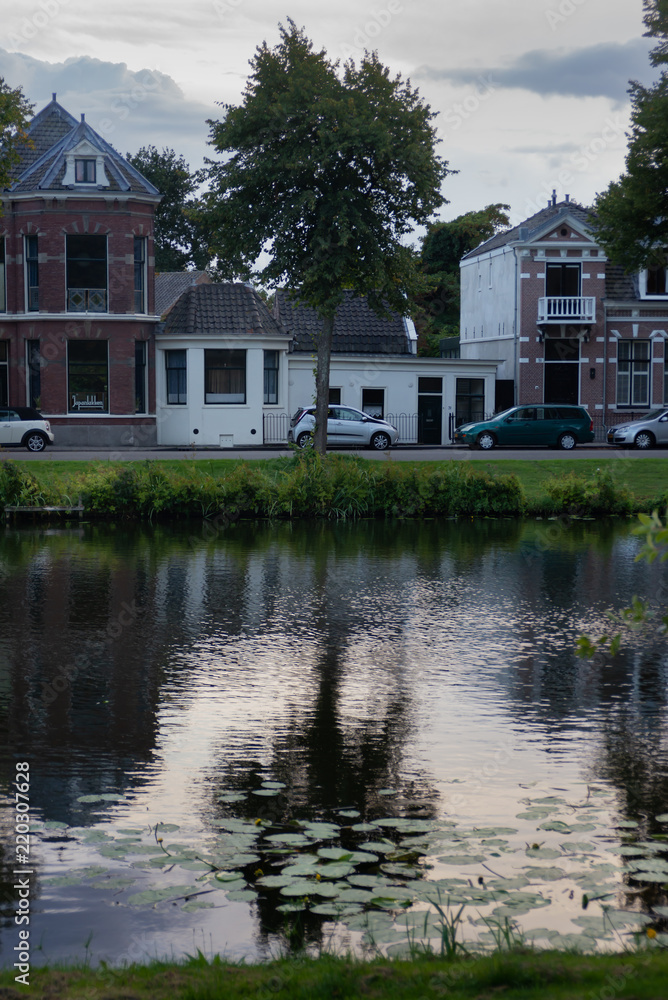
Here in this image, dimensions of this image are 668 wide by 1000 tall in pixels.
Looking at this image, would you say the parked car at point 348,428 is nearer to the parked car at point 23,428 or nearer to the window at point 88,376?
the window at point 88,376

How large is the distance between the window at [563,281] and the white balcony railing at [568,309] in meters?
0.63

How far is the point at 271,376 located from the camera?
41062 mm

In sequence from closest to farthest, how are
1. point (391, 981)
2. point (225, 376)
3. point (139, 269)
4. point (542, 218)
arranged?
point (391, 981) < point (139, 269) < point (225, 376) < point (542, 218)

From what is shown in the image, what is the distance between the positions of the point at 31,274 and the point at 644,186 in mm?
20938

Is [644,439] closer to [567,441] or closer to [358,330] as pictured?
[567,441]

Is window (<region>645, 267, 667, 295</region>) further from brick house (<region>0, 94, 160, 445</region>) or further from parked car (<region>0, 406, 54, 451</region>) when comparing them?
parked car (<region>0, 406, 54, 451</region>)

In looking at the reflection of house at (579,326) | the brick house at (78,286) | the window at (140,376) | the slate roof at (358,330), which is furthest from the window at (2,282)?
the reflection of house at (579,326)

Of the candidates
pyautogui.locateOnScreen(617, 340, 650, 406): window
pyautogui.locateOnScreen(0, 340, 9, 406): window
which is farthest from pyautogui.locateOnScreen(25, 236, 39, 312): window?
pyautogui.locateOnScreen(617, 340, 650, 406): window

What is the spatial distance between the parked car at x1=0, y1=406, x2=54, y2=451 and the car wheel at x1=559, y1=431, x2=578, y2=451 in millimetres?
18346

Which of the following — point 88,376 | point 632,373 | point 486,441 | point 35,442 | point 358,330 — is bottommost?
point 35,442

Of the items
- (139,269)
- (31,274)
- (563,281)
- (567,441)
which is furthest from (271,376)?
(563,281)

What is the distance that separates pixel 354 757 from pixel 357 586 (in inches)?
274

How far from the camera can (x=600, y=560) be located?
647 inches

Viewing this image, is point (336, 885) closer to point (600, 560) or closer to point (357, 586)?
point (357, 586)
